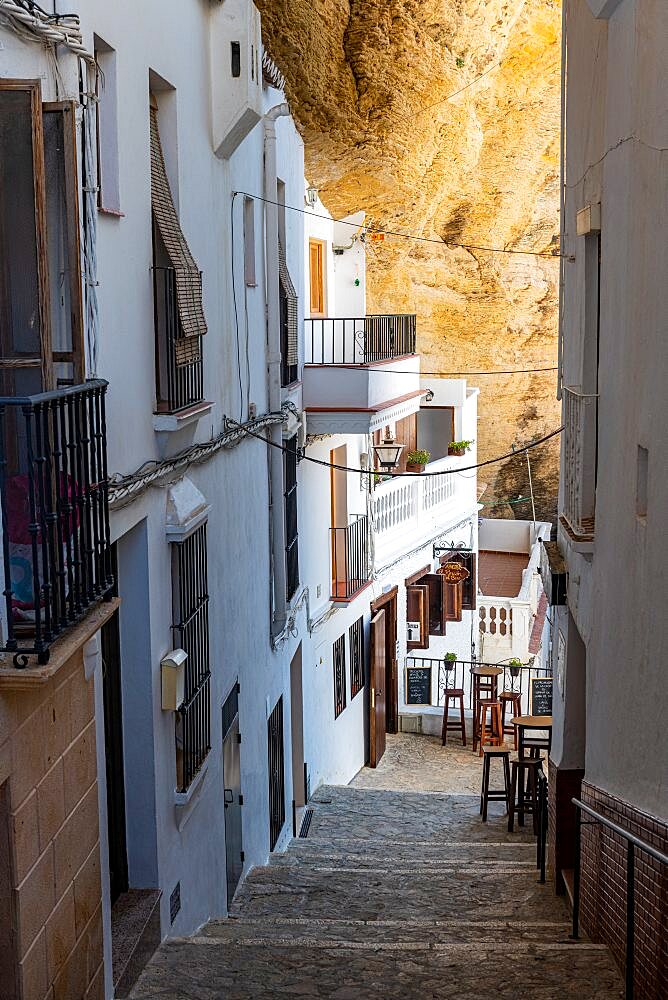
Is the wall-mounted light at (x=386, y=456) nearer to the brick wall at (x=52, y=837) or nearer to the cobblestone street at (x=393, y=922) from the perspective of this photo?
the cobblestone street at (x=393, y=922)

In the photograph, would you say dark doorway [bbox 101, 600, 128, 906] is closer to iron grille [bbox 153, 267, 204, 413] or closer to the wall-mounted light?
iron grille [bbox 153, 267, 204, 413]

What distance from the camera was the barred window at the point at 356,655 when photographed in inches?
776

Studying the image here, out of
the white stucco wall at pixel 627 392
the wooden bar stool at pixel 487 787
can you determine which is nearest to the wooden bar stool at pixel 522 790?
the wooden bar stool at pixel 487 787

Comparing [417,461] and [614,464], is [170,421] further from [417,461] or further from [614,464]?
[417,461]

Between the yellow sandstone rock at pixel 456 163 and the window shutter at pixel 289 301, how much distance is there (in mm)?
4657

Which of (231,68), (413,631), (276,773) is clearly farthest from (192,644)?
(413,631)

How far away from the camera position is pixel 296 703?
1598cm

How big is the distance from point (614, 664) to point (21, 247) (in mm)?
5077

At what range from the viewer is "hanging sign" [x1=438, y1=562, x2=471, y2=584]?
2452cm

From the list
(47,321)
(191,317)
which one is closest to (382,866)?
(191,317)

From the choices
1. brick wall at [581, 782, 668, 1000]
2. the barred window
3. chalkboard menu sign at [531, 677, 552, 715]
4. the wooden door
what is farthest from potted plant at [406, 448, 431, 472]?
brick wall at [581, 782, 668, 1000]

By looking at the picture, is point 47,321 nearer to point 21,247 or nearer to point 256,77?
point 21,247

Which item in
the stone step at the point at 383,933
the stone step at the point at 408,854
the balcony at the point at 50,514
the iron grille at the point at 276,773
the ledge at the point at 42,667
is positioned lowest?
the stone step at the point at 408,854

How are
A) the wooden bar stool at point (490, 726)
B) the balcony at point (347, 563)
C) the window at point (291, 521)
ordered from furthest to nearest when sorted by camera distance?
1. the wooden bar stool at point (490, 726)
2. the balcony at point (347, 563)
3. the window at point (291, 521)
